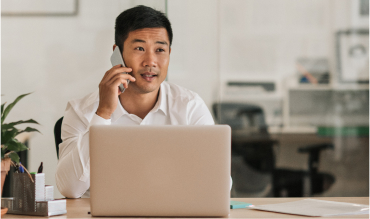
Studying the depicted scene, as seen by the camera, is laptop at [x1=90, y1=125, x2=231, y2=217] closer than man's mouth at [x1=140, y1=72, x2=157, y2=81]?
Yes

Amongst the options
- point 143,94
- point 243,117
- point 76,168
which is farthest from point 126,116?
point 243,117

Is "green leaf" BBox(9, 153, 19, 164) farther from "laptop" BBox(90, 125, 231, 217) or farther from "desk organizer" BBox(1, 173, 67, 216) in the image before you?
"laptop" BBox(90, 125, 231, 217)

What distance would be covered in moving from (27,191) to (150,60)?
915 mm

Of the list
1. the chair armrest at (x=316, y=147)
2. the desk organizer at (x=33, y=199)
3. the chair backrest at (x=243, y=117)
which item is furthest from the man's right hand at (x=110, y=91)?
the chair armrest at (x=316, y=147)

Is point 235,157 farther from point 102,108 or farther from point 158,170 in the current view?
point 158,170

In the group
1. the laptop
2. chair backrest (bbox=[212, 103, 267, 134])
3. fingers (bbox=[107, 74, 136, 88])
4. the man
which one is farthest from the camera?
chair backrest (bbox=[212, 103, 267, 134])

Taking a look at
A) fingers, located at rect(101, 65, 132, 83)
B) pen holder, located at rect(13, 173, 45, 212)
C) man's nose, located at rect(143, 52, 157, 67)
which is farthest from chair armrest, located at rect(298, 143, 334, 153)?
pen holder, located at rect(13, 173, 45, 212)

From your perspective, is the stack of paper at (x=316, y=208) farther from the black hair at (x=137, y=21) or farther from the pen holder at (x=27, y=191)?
the black hair at (x=137, y=21)

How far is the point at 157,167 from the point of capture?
36.5 inches

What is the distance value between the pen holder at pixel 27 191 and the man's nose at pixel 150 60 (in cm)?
86

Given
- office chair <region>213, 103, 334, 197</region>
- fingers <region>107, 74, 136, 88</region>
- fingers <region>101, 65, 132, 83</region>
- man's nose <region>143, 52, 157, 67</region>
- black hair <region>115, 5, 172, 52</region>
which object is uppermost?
black hair <region>115, 5, 172, 52</region>

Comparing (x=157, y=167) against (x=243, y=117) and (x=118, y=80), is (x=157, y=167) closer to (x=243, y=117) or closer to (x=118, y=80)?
(x=118, y=80)

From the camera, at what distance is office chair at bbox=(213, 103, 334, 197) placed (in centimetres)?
305

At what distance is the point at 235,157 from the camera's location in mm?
3061
